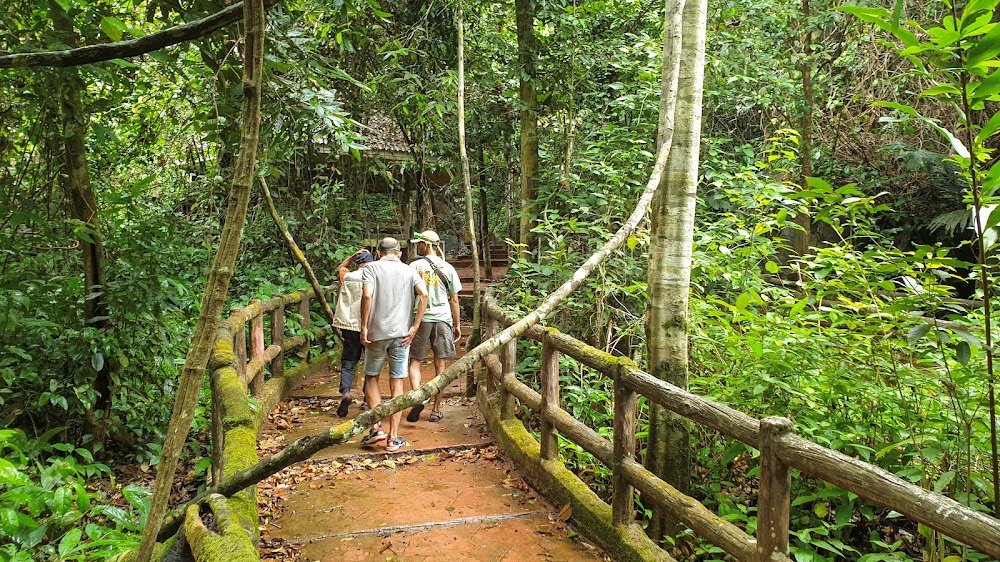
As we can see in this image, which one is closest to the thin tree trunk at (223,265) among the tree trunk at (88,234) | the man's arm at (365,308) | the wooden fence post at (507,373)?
Result: the tree trunk at (88,234)

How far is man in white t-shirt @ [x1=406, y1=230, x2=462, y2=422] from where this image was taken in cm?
641

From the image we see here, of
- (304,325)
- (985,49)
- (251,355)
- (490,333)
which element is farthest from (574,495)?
(304,325)

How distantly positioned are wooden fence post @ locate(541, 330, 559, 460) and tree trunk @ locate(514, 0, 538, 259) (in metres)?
3.16

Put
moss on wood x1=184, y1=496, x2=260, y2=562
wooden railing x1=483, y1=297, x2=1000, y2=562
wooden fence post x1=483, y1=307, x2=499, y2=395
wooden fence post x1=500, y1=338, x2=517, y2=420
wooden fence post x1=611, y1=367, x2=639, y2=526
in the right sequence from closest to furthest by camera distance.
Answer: wooden railing x1=483, y1=297, x2=1000, y2=562, moss on wood x1=184, y1=496, x2=260, y2=562, wooden fence post x1=611, y1=367, x2=639, y2=526, wooden fence post x1=500, y1=338, x2=517, y2=420, wooden fence post x1=483, y1=307, x2=499, y2=395

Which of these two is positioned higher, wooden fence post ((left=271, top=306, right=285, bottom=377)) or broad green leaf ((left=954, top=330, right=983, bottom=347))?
broad green leaf ((left=954, top=330, right=983, bottom=347))

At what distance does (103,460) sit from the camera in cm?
534

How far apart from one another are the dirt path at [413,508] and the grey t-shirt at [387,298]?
3.60 feet

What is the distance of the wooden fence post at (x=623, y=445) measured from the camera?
369cm

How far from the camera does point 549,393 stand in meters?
4.64

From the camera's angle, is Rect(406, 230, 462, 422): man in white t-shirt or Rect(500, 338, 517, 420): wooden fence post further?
Rect(406, 230, 462, 422): man in white t-shirt

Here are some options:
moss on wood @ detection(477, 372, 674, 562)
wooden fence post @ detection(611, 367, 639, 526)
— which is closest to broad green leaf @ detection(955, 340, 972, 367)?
wooden fence post @ detection(611, 367, 639, 526)

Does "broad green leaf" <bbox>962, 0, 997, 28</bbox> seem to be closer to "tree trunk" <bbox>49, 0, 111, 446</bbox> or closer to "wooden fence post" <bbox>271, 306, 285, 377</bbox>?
"tree trunk" <bbox>49, 0, 111, 446</bbox>

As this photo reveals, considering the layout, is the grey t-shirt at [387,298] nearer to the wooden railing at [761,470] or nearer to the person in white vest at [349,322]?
the person in white vest at [349,322]

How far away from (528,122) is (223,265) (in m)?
6.90
